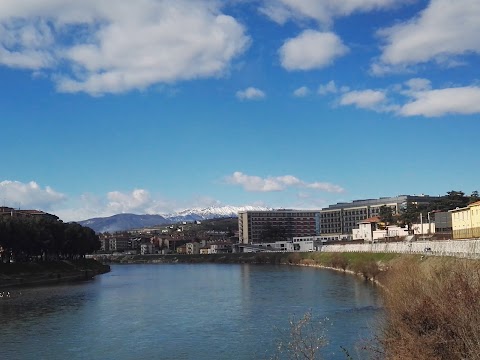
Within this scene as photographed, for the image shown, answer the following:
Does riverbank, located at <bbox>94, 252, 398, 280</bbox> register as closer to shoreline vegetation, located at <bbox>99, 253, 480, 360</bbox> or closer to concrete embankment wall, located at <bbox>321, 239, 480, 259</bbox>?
concrete embankment wall, located at <bbox>321, 239, 480, 259</bbox>

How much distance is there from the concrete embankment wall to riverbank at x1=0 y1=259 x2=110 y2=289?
5046 cm

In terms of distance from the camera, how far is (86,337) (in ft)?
118

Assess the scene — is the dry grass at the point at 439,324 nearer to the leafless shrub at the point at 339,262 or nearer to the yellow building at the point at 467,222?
the yellow building at the point at 467,222

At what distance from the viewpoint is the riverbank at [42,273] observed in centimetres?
8194

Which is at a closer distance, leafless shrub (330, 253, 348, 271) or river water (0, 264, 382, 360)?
river water (0, 264, 382, 360)

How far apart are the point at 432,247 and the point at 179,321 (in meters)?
34.6

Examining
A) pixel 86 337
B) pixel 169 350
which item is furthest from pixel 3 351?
pixel 169 350

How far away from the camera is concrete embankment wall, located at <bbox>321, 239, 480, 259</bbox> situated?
4576cm

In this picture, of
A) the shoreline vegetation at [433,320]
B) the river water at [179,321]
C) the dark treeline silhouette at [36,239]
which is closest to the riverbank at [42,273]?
the dark treeline silhouette at [36,239]

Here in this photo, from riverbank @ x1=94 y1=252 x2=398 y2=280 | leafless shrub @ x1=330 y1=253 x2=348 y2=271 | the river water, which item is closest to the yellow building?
riverbank @ x1=94 y1=252 x2=398 y2=280

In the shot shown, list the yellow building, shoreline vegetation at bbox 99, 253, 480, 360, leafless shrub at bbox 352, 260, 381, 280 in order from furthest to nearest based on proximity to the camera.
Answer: the yellow building, leafless shrub at bbox 352, 260, 381, 280, shoreline vegetation at bbox 99, 253, 480, 360

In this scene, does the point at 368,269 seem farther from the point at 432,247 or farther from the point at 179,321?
the point at 179,321

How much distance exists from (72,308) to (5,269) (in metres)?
38.6

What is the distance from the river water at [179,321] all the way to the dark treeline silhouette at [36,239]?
20349 millimetres
